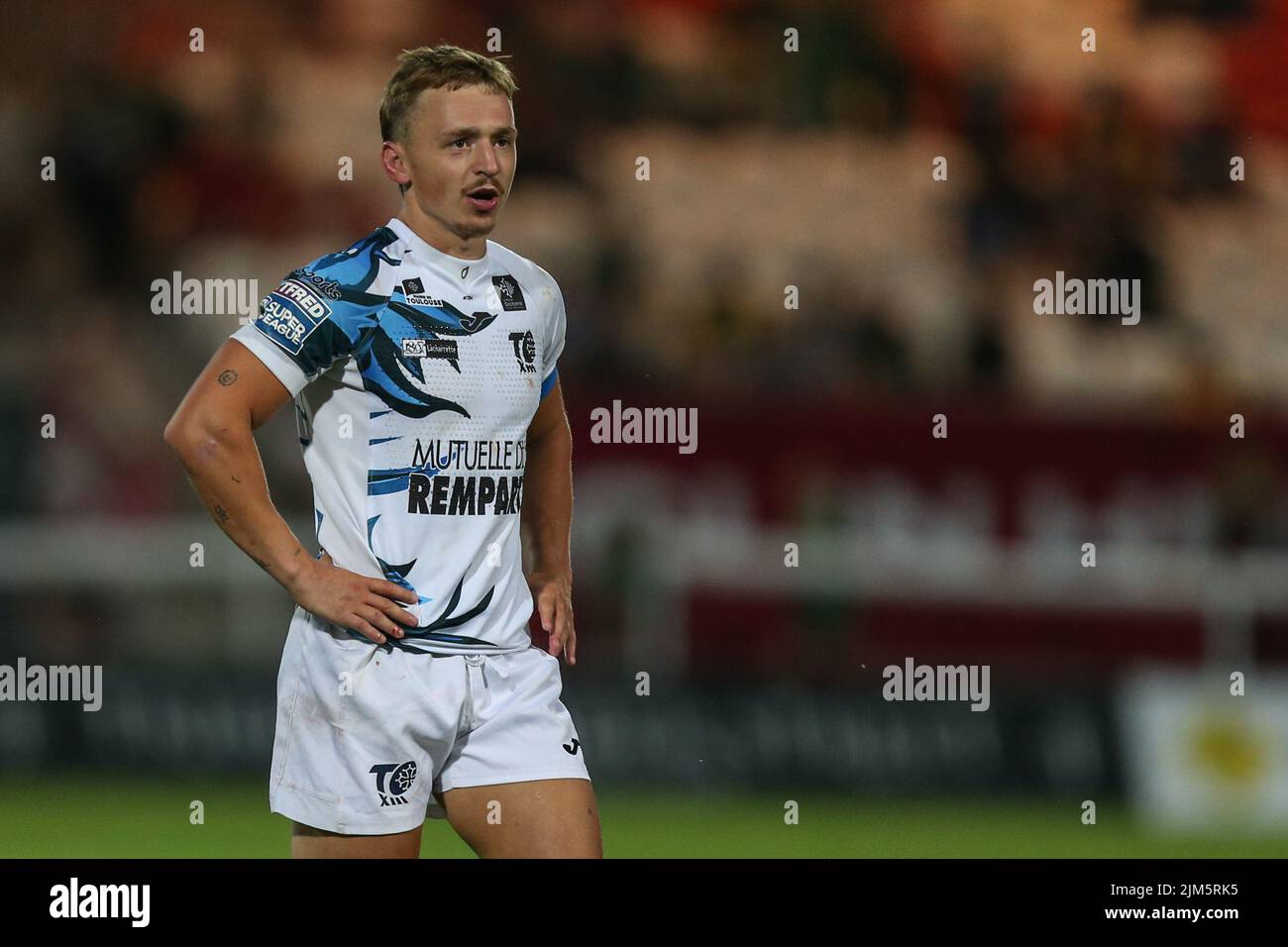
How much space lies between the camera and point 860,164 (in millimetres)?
13516

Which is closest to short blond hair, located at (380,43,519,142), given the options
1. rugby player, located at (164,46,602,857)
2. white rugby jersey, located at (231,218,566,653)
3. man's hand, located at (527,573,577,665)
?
rugby player, located at (164,46,602,857)

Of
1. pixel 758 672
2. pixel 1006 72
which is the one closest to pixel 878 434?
pixel 758 672

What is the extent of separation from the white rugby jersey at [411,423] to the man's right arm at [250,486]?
0.18 ft

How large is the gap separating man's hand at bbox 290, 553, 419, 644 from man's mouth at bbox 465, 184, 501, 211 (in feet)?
2.63

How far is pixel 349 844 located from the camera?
4082 mm

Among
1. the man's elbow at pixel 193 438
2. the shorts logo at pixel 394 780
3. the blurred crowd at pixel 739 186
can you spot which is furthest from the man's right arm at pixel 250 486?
the blurred crowd at pixel 739 186

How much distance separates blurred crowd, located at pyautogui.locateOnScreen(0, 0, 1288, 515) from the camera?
1174cm

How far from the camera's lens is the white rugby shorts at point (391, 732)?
4090mm

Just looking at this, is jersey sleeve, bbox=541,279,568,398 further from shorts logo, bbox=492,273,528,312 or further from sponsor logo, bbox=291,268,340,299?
sponsor logo, bbox=291,268,340,299

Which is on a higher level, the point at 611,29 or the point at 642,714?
the point at 611,29
